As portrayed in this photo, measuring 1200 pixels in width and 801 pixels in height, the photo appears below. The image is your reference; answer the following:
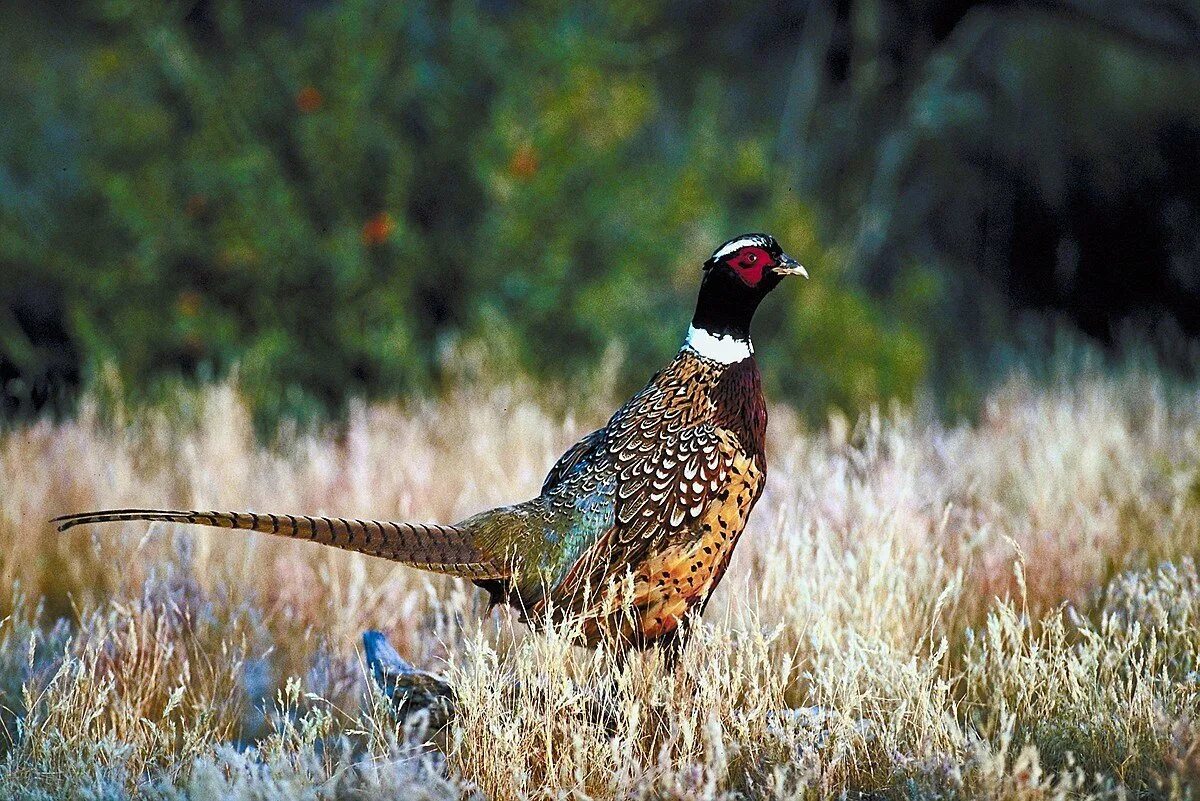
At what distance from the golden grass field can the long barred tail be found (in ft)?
0.82

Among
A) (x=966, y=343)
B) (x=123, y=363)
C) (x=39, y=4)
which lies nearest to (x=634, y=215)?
(x=123, y=363)

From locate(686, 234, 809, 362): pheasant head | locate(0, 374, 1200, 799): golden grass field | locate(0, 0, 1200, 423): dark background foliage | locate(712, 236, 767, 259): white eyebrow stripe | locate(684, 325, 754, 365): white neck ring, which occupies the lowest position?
locate(0, 374, 1200, 799): golden grass field

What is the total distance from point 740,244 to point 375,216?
14.8ft

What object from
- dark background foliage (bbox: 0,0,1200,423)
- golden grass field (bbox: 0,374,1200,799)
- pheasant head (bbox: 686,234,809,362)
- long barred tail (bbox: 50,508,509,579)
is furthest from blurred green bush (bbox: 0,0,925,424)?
long barred tail (bbox: 50,508,509,579)

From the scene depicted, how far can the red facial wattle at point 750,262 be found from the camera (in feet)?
13.3

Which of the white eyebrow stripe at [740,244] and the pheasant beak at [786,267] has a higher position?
the white eyebrow stripe at [740,244]

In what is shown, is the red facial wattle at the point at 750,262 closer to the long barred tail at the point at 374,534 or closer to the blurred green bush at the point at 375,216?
the long barred tail at the point at 374,534

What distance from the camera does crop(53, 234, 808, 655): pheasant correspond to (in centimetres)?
386

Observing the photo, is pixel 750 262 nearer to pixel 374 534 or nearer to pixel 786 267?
pixel 786 267

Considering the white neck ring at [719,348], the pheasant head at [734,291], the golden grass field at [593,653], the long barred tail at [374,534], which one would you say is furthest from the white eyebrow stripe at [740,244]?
the long barred tail at [374,534]

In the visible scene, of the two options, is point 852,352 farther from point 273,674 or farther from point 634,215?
point 273,674

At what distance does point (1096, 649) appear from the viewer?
3.59 meters

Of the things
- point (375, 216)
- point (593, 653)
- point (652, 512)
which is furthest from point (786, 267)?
point (375, 216)

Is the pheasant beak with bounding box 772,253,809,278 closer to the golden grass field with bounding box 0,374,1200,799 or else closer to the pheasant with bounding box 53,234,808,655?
the pheasant with bounding box 53,234,808,655
